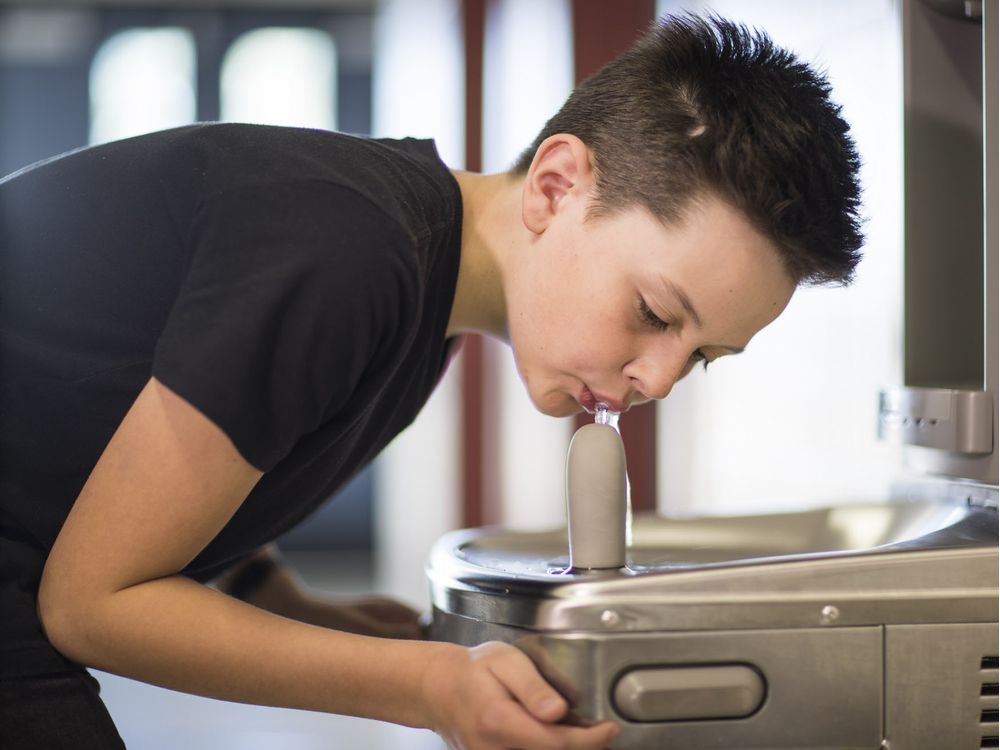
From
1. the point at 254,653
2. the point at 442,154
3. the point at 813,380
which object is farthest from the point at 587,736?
the point at 442,154

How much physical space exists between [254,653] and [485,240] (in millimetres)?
359

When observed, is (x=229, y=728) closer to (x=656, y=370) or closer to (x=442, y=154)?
(x=442, y=154)

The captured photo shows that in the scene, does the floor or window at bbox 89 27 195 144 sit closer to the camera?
the floor

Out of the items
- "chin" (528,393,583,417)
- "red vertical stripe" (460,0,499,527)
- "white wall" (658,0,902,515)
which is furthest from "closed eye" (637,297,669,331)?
"red vertical stripe" (460,0,499,527)

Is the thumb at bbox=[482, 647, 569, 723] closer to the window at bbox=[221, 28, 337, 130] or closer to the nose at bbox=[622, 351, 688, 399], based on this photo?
the nose at bbox=[622, 351, 688, 399]

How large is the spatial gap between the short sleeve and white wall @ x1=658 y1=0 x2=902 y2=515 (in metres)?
1.18

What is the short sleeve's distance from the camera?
575 mm

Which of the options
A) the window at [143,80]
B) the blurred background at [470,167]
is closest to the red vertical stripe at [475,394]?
the blurred background at [470,167]

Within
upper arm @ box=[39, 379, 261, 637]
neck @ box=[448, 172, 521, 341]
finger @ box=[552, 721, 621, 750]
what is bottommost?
finger @ box=[552, 721, 621, 750]

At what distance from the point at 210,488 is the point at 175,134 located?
0.92 feet

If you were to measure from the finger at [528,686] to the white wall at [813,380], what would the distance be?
1.21 metres

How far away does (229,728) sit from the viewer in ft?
6.96

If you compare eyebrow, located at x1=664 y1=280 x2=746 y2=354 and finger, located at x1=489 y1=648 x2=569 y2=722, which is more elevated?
eyebrow, located at x1=664 y1=280 x2=746 y2=354

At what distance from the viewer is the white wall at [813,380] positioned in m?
1.72
